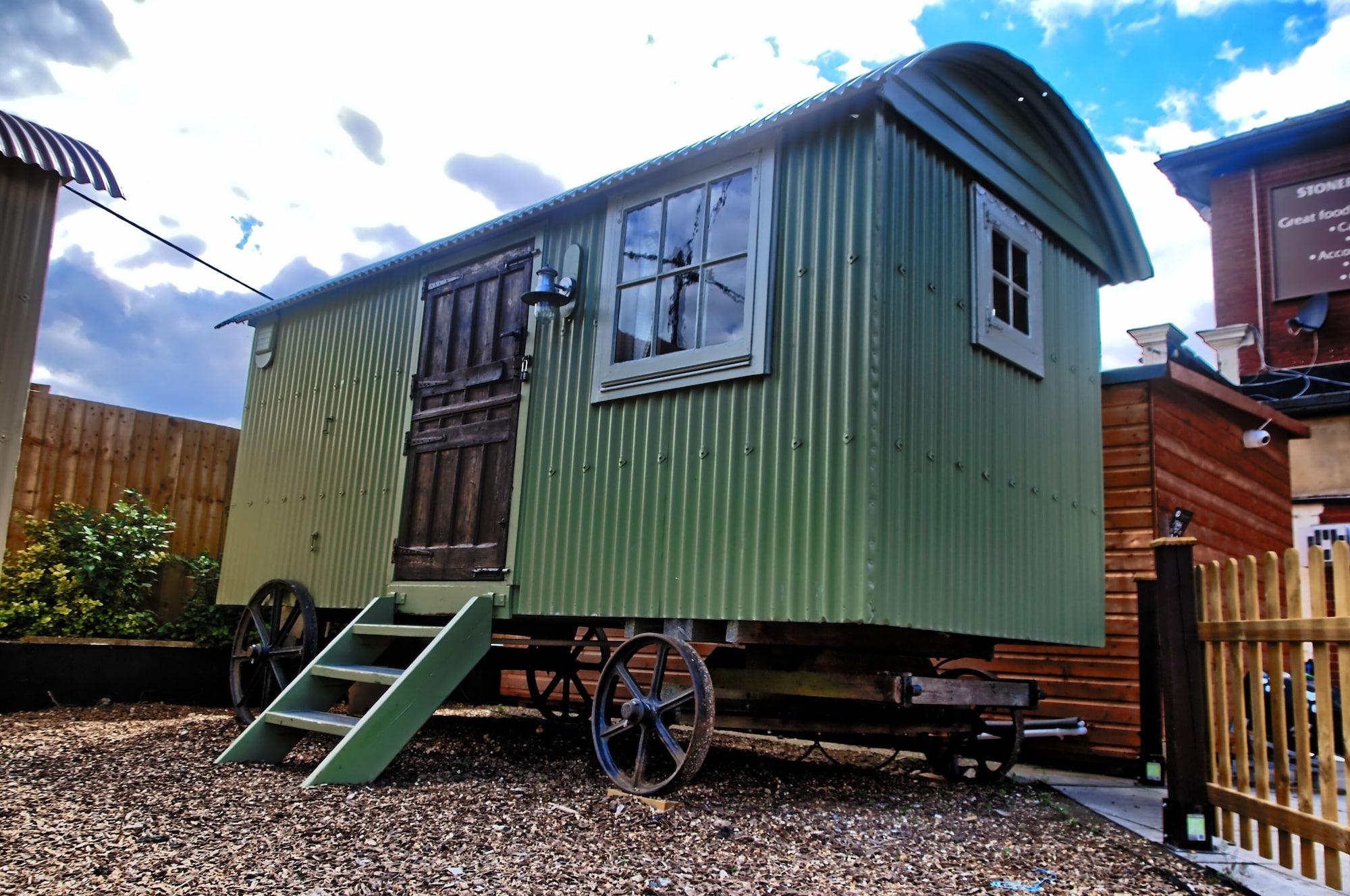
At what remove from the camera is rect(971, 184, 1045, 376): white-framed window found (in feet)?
17.1

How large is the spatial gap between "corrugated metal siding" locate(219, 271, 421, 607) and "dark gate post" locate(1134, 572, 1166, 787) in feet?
15.1

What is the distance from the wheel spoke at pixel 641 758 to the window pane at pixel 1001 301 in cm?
291

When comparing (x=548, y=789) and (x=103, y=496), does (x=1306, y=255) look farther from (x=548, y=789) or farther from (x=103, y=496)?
(x=103, y=496)

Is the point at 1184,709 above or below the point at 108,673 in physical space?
above

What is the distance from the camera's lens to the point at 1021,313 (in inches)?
222

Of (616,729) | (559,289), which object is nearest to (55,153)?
(559,289)

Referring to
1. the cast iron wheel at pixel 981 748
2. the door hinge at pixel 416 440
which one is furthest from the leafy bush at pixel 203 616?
the cast iron wheel at pixel 981 748

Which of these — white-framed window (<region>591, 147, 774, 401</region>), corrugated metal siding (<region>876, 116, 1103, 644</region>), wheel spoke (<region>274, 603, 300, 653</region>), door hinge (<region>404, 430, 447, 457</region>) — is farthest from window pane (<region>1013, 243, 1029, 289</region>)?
wheel spoke (<region>274, 603, 300, 653</region>)

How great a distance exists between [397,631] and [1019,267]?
13.4ft

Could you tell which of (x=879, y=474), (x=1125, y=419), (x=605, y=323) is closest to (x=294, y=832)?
(x=879, y=474)

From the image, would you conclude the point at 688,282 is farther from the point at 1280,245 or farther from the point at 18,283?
the point at 1280,245

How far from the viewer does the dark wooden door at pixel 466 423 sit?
234 inches

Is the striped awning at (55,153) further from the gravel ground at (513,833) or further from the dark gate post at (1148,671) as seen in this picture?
the dark gate post at (1148,671)

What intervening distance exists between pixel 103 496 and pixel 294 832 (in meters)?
6.35
